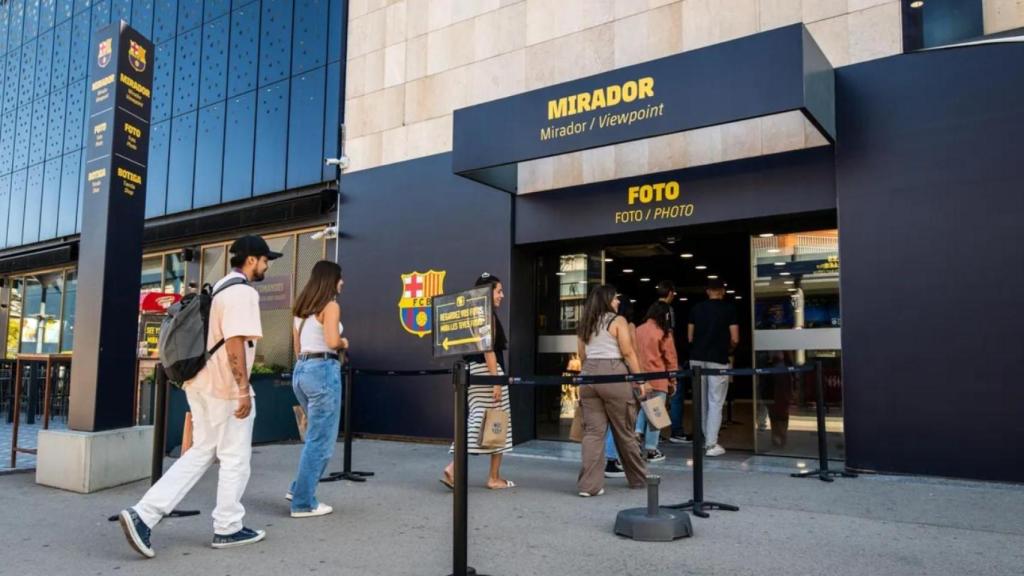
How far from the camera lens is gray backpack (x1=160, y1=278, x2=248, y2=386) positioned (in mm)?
4324

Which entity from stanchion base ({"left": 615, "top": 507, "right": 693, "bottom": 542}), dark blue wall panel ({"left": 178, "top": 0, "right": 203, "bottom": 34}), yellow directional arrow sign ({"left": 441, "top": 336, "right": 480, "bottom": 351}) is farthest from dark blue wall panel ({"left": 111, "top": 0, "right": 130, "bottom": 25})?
stanchion base ({"left": 615, "top": 507, "right": 693, "bottom": 542})

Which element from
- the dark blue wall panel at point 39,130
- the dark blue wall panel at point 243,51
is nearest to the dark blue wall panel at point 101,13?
the dark blue wall panel at point 39,130

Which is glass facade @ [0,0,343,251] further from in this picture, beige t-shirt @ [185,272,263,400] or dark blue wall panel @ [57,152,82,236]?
beige t-shirt @ [185,272,263,400]

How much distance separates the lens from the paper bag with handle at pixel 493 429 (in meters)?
5.78

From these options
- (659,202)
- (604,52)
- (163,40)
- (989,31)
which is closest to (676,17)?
(604,52)

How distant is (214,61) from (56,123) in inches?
233

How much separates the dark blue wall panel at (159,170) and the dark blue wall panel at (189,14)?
1754mm

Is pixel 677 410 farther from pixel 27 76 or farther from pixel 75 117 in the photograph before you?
pixel 27 76

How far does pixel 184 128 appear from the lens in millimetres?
13258

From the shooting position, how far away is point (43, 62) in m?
16.8

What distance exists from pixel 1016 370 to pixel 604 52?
16.7ft

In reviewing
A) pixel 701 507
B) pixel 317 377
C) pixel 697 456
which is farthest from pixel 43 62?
pixel 701 507

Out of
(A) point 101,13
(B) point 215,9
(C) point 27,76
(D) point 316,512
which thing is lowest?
(D) point 316,512

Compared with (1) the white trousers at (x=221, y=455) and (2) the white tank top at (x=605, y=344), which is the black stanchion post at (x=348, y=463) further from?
(2) the white tank top at (x=605, y=344)
